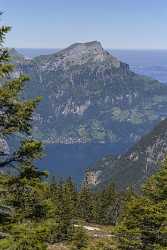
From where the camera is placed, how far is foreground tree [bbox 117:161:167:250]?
22641 millimetres

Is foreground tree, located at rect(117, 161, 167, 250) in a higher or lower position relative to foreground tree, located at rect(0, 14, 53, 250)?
lower

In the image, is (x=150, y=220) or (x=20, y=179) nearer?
(x=20, y=179)

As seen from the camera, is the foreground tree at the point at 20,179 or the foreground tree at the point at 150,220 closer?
the foreground tree at the point at 20,179

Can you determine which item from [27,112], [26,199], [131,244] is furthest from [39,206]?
[131,244]

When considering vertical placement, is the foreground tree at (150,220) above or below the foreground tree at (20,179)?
below

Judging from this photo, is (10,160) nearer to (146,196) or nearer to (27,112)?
(27,112)

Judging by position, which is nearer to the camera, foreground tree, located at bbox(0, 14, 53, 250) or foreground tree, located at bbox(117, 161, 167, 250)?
foreground tree, located at bbox(0, 14, 53, 250)

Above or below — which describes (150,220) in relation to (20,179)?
below

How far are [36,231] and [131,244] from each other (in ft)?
26.8

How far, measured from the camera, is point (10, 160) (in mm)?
16984

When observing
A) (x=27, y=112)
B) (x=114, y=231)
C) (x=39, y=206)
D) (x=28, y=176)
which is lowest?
(x=114, y=231)

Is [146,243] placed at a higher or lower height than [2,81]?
lower

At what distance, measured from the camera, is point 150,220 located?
2308 cm

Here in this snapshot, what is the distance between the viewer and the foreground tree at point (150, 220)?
2264 centimetres
